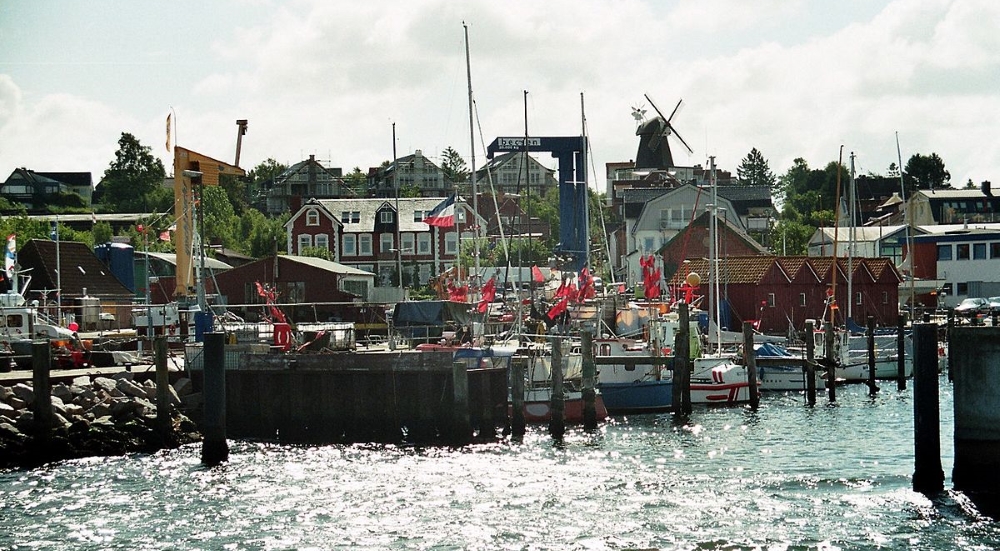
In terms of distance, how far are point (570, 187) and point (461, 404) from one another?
859 inches

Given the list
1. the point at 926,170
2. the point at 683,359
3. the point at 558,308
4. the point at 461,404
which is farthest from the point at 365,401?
the point at 926,170

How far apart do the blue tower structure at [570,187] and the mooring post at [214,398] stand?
2372cm

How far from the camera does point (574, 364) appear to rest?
43.6m

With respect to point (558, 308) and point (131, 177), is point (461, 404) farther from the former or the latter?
point (131, 177)

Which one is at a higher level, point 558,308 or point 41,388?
point 558,308

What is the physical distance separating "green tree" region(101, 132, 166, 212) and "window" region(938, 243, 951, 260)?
100180 millimetres

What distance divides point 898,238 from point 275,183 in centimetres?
8558

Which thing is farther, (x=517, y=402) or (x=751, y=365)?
(x=751, y=365)

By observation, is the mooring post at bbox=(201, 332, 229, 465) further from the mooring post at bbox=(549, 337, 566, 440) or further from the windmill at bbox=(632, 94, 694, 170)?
the windmill at bbox=(632, 94, 694, 170)

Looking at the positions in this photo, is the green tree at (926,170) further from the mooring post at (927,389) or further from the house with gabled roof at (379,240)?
the mooring post at (927,389)

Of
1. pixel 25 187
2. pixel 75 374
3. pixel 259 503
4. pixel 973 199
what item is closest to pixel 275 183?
pixel 25 187

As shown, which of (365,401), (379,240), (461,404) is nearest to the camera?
(461,404)

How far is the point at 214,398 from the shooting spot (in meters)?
32.9

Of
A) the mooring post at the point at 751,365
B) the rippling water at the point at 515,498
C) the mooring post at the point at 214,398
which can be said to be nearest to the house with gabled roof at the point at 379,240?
the mooring post at the point at 751,365
